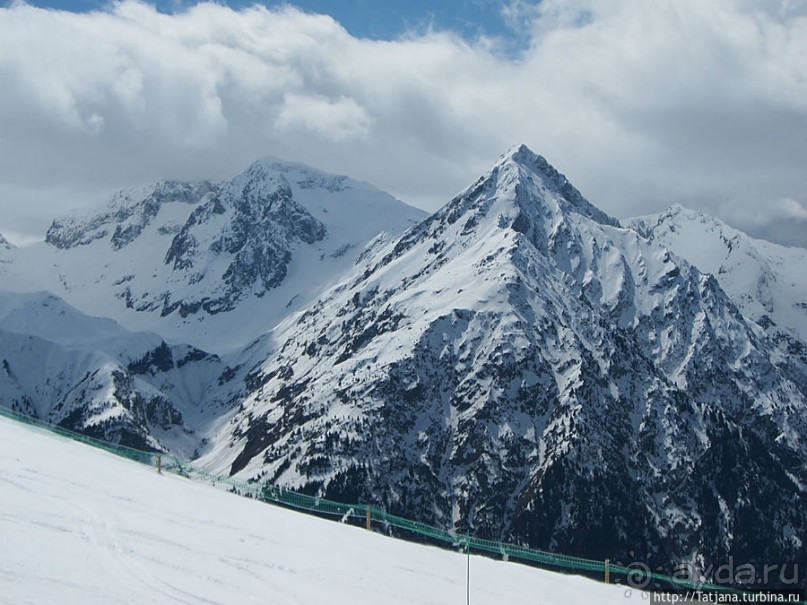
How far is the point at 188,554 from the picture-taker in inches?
1657

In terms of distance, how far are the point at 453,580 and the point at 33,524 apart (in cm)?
1886

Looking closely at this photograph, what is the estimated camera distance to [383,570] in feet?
153

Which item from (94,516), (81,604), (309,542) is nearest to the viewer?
(81,604)

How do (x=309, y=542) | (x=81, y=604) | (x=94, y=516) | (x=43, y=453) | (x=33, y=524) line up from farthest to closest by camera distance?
(x=43, y=453) < (x=309, y=542) < (x=94, y=516) < (x=33, y=524) < (x=81, y=604)

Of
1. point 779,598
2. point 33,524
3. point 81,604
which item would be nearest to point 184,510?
point 33,524

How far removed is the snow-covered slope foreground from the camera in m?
36.7

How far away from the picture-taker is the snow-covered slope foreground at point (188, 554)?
36719 millimetres

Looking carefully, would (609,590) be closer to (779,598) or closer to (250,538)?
(779,598)

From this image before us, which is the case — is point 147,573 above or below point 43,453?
below

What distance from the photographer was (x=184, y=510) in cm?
5100

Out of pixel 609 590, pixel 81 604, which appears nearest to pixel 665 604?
pixel 609 590

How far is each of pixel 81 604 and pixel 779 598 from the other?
42.4m

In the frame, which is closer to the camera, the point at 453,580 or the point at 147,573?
the point at 147,573

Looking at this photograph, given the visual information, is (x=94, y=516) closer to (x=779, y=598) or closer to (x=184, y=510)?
(x=184, y=510)
